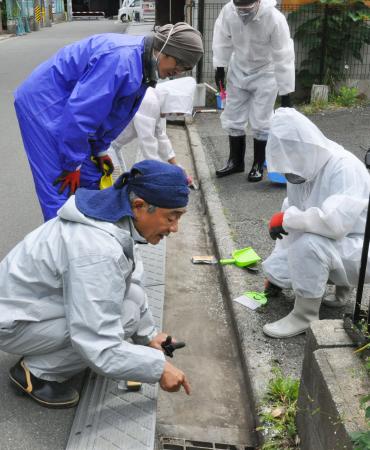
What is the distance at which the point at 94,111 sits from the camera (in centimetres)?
294

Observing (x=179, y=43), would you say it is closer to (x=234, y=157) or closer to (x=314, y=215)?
(x=314, y=215)

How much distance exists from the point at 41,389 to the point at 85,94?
4.74ft

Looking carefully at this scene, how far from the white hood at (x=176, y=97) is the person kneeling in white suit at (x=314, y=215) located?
131cm

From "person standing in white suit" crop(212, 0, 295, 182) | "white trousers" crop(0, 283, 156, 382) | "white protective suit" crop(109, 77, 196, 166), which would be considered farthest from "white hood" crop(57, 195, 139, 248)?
"person standing in white suit" crop(212, 0, 295, 182)

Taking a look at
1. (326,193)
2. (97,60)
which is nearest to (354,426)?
(326,193)

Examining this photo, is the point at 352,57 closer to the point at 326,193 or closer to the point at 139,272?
the point at 326,193

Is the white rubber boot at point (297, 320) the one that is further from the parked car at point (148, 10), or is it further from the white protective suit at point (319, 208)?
the parked car at point (148, 10)

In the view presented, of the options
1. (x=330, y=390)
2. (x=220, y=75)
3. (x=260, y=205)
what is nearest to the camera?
(x=330, y=390)

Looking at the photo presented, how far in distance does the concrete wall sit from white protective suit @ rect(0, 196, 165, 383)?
23.2 inches

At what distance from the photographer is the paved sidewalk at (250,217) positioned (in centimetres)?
299

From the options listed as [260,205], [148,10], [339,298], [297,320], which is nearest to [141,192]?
[297,320]

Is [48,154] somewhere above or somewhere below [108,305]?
above

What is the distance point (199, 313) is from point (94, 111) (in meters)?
1.43

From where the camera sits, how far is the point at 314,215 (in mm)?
2910
